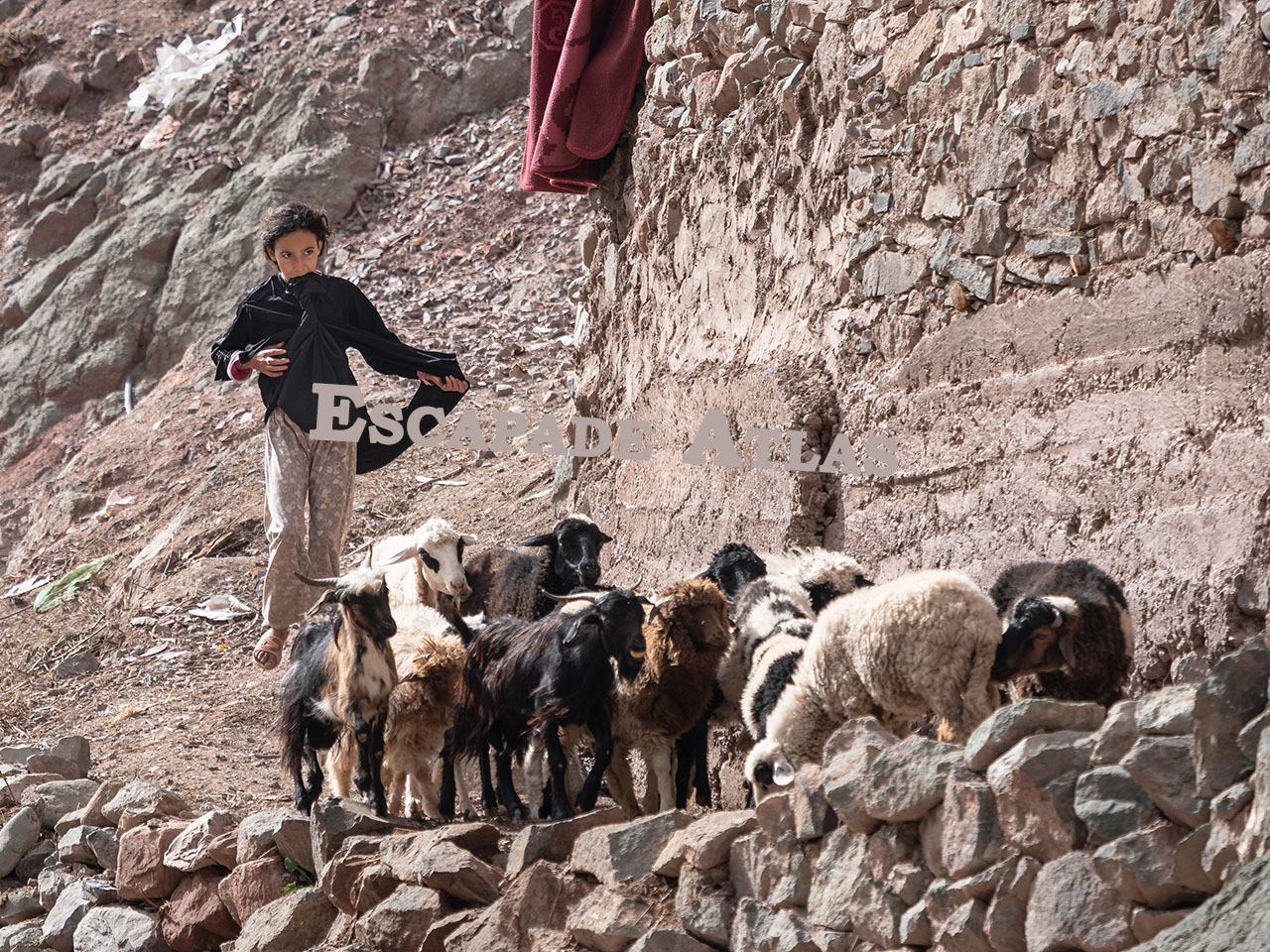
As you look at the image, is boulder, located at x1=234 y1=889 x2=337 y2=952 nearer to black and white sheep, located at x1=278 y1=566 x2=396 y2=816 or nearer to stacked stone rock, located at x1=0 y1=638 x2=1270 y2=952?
stacked stone rock, located at x1=0 y1=638 x2=1270 y2=952

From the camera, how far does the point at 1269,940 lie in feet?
7.27

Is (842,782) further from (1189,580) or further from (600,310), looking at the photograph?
(600,310)

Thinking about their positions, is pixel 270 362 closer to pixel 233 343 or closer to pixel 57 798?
pixel 233 343

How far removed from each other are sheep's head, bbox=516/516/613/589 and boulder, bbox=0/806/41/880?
2.56 m

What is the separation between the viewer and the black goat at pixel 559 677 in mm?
4711

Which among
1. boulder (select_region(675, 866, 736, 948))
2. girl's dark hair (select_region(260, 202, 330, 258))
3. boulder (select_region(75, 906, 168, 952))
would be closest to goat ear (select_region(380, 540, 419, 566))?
girl's dark hair (select_region(260, 202, 330, 258))

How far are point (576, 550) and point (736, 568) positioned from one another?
871 millimetres

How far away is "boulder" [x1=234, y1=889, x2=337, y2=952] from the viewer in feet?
16.1

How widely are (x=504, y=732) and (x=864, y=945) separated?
2.22 metres

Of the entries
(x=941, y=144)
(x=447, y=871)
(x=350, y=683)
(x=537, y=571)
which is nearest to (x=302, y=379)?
(x=537, y=571)

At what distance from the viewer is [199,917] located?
5.52 m

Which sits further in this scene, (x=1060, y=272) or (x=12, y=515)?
(x=12, y=515)

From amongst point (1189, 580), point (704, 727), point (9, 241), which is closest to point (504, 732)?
point (704, 727)

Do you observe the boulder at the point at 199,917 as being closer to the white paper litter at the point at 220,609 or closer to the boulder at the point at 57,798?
the boulder at the point at 57,798
